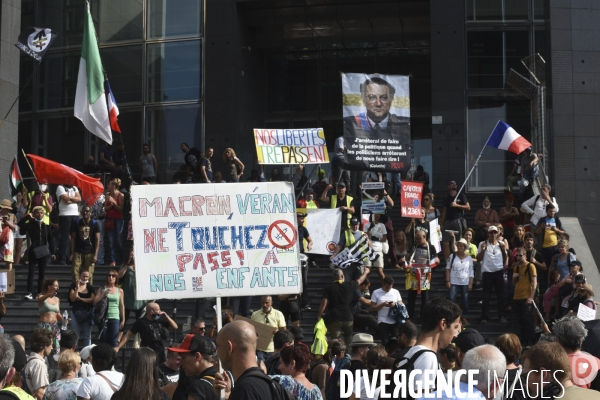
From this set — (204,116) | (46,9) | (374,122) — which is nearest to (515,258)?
(374,122)

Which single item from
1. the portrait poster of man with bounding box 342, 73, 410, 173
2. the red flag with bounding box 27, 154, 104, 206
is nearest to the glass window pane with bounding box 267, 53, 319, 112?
the portrait poster of man with bounding box 342, 73, 410, 173

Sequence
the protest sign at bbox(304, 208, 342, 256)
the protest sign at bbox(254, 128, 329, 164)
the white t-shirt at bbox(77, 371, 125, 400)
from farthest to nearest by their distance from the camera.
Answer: the protest sign at bbox(254, 128, 329, 164) → the protest sign at bbox(304, 208, 342, 256) → the white t-shirt at bbox(77, 371, 125, 400)

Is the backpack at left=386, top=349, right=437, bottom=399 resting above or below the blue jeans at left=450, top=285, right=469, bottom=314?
above

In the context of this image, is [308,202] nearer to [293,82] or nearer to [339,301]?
[339,301]

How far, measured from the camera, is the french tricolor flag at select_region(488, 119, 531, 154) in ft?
72.1

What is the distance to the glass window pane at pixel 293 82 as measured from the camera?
34094 mm

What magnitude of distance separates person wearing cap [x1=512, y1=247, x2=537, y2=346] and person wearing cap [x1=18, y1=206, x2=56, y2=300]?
8.33m

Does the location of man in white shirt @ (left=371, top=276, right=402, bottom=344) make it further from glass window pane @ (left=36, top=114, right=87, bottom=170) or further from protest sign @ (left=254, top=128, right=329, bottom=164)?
glass window pane @ (left=36, top=114, right=87, bottom=170)

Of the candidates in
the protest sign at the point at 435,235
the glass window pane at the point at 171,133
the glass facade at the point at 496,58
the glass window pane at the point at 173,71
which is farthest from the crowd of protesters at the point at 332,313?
the glass facade at the point at 496,58

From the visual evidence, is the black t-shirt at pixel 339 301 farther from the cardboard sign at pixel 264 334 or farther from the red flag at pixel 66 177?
the red flag at pixel 66 177

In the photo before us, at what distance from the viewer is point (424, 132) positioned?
3238 cm

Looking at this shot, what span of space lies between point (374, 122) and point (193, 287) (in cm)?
1331

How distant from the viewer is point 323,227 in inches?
805

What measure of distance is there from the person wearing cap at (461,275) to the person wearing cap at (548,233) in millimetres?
1951
